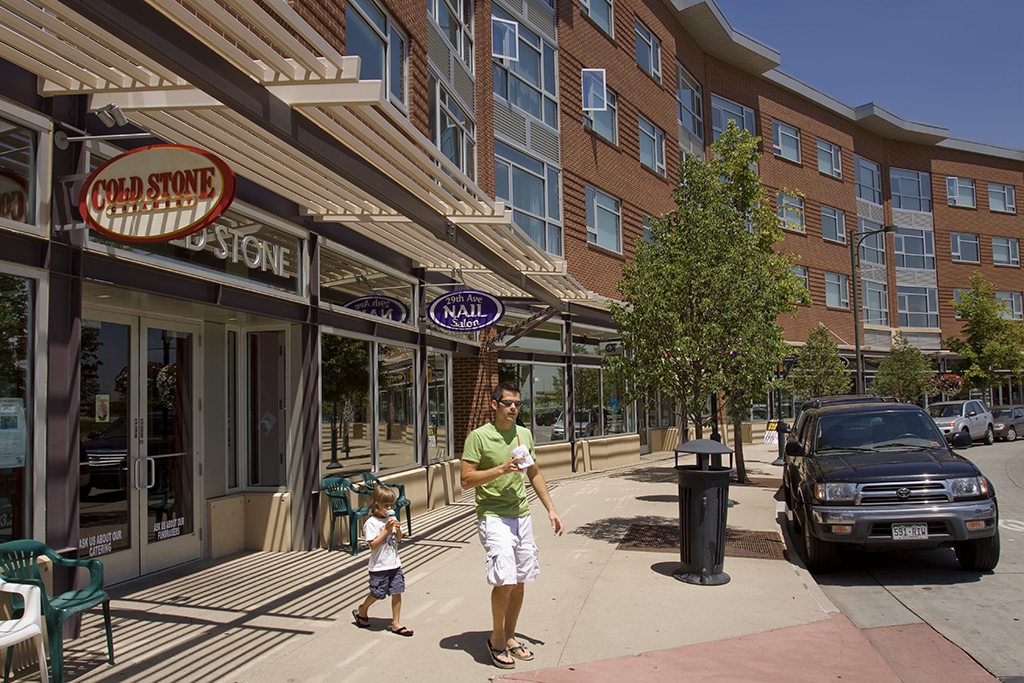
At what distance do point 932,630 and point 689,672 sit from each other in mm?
2292

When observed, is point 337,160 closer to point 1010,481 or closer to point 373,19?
point 373,19

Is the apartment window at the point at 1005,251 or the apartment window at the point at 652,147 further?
the apartment window at the point at 1005,251

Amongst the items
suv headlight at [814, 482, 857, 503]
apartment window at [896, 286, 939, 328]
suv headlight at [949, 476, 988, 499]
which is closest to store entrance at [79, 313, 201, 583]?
suv headlight at [814, 482, 857, 503]

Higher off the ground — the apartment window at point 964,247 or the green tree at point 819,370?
the apartment window at point 964,247

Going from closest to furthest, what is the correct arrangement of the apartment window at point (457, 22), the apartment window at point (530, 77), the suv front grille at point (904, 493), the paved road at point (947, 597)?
the paved road at point (947, 597), the suv front grille at point (904, 493), the apartment window at point (457, 22), the apartment window at point (530, 77)

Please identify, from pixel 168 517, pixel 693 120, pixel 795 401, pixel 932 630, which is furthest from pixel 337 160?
pixel 795 401

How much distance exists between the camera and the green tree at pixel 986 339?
38094 millimetres

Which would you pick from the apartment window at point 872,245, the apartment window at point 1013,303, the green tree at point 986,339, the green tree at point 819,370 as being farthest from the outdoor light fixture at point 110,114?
the apartment window at point 1013,303

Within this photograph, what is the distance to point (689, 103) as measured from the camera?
2906 cm

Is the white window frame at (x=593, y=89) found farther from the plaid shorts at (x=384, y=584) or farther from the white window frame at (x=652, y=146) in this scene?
the plaid shorts at (x=384, y=584)

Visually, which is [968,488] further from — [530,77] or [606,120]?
[606,120]

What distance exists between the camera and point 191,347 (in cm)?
878

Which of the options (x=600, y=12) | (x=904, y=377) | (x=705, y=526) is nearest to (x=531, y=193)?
(x=600, y=12)

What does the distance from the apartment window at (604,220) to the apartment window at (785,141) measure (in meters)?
14.5
